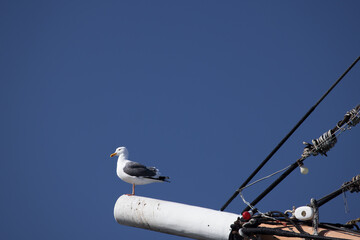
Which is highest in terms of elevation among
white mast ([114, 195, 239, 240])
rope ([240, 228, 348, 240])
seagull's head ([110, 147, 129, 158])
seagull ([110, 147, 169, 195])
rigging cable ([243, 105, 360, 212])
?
seagull's head ([110, 147, 129, 158])

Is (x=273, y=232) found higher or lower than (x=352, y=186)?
lower

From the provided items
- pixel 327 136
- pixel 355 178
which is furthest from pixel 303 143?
pixel 355 178

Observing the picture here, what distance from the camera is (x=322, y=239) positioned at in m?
11.6

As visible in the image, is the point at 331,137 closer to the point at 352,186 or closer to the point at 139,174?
the point at 352,186

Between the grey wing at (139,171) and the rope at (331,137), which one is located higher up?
the grey wing at (139,171)

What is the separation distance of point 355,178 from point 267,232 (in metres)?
2.59

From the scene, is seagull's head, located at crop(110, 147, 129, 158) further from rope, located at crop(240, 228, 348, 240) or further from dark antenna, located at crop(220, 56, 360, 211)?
rope, located at crop(240, 228, 348, 240)

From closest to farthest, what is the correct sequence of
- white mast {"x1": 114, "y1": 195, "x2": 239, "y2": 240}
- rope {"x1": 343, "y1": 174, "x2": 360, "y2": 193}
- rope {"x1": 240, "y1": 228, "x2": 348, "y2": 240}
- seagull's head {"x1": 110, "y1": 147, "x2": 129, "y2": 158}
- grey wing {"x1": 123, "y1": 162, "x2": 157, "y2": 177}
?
rope {"x1": 240, "y1": 228, "x2": 348, "y2": 240}, rope {"x1": 343, "y1": 174, "x2": 360, "y2": 193}, white mast {"x1": 114, "y1": 195, "x2": 239, "y2": 240}, grey wing {"x1": 123, "y1": 162, "x2": 157, "y2": 177}, seagull's head {"x1": 110, "y1": 147, "x2": 129, "y2": 158}

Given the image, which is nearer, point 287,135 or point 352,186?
point 352,186

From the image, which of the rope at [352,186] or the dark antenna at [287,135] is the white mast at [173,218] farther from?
the rope at [352,186]

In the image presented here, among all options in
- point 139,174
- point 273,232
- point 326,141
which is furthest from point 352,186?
point 139,174

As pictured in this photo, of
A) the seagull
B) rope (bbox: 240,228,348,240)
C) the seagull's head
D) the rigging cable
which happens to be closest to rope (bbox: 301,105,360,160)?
the rigging cable

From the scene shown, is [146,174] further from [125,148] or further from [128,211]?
[128,211]

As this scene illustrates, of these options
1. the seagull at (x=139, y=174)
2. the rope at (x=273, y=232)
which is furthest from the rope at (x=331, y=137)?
the seagull at (x=139, y=174)
